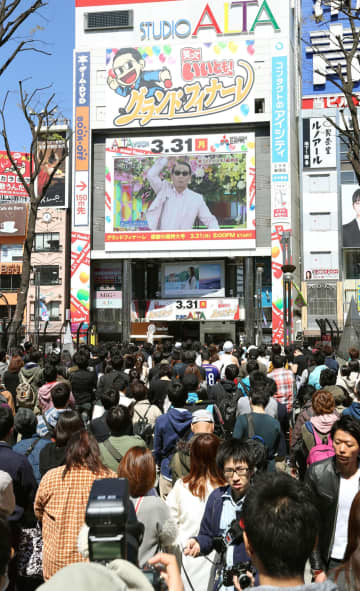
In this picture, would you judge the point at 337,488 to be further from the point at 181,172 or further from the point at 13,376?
the point at 181,172

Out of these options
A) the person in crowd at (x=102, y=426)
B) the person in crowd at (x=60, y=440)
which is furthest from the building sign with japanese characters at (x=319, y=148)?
the person in crowd at (x=60, y=440)

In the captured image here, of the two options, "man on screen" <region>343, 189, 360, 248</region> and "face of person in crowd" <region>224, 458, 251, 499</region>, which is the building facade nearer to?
"man on screen" <region>343, 189, 360, 248</region>

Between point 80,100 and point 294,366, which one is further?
point 80,100

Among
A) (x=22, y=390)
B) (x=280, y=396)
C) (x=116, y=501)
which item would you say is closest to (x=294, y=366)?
(x=280, y=396)

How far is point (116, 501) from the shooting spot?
1.79 m

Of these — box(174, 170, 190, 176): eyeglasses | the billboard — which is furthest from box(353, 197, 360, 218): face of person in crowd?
box(174, 170, 190, 176): eyeglasses

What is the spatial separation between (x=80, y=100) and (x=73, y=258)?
36.2ft

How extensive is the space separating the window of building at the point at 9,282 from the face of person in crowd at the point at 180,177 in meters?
15.2

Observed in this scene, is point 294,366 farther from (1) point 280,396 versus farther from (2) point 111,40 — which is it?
(2) point 111,40

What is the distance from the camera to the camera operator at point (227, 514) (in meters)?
3.32

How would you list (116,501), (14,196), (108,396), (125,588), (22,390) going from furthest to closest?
(14,196), (22,390), (108,396), (116,501), (125,588)

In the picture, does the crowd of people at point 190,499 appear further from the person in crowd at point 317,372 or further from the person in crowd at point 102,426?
the person in crowd at point 317,372

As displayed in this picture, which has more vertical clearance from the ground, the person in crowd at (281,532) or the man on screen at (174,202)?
the man on screen at (174,202)

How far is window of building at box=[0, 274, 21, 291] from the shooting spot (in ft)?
162
